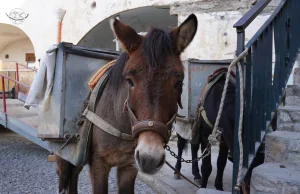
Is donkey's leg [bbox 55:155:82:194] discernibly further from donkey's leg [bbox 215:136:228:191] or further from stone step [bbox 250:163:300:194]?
stone step [bbox 250:163:300:194]

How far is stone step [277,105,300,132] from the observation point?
120 inches

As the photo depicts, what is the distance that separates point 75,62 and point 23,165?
13.0 ft

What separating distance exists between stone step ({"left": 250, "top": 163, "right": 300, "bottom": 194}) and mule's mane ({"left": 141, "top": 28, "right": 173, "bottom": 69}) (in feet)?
3.58

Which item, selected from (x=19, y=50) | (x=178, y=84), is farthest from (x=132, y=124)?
(x=19, y=50)

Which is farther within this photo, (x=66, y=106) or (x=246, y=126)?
(x=66, y=106)

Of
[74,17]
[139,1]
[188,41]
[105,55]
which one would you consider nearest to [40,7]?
[74,17]

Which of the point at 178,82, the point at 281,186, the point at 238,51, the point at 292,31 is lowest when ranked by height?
the point at 281,186

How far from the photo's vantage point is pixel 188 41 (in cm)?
232

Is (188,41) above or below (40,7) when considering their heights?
below

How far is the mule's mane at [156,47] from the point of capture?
82.5 inches

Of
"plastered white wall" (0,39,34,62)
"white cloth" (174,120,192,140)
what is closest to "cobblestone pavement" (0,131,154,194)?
"white cloth" (174,120,192,140)

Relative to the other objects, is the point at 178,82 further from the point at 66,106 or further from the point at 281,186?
the point at 66,106

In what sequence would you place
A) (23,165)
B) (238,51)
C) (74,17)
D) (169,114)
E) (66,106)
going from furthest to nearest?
(74,17) < (23,165) < (66,106) < (238,51) < (169,114)

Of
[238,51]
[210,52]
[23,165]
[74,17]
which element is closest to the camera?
[238,51]
